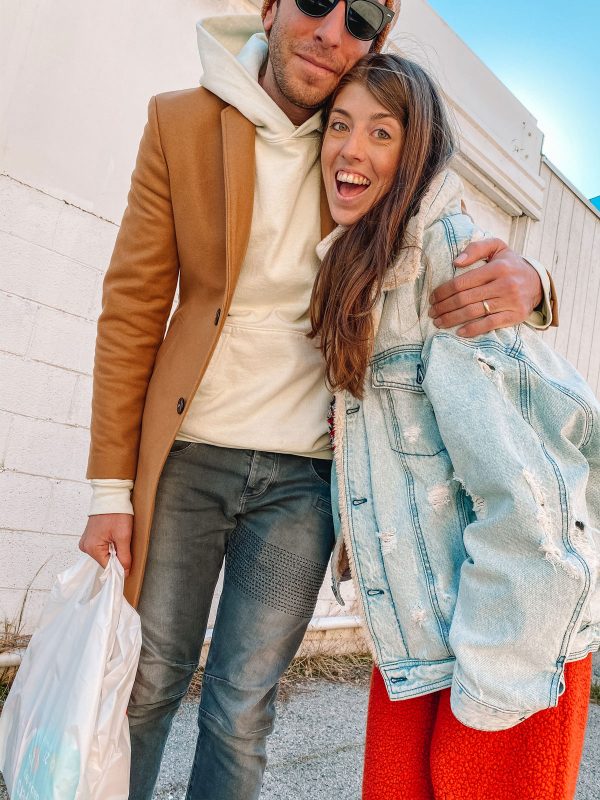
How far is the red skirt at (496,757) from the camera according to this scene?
1269 millimetres

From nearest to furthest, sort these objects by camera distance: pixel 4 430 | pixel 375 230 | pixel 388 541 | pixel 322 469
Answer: pixel 388 541, pixel 375 230, pixel 322 469, pixel 4 430

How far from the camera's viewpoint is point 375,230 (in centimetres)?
159

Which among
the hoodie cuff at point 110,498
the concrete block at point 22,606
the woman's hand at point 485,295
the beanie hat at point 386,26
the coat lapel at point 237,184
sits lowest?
the concrete block at point 22,606

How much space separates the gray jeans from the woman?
14 cm

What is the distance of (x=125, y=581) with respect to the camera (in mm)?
1793

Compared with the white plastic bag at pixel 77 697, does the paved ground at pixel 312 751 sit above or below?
below

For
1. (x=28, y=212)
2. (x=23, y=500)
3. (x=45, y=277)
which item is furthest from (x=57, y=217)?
(x=23, y=500)

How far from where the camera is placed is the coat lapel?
168 centimetres

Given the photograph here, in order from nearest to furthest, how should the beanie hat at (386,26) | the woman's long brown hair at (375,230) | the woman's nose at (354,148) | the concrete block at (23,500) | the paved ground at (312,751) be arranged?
the woman's long brown hair at (375,230), the woman's nose at (354,148), the beanie hat at (386,26), the paved ground at (312,751), the concrete block at (23,500)

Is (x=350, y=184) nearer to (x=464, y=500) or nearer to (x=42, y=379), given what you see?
(x=464, y=500)

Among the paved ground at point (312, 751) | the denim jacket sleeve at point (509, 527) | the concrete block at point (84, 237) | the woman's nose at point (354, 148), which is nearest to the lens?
the denim jacket sleeve at point (509, 527)

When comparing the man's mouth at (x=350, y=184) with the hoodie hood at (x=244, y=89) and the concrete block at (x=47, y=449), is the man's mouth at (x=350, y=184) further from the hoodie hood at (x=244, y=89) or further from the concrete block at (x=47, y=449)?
the concrete block at (x=47, y=449)

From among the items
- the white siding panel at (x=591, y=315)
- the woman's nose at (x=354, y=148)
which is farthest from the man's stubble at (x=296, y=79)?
the white siding panel at (x=591, y=315)

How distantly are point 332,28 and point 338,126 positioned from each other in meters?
0.26
